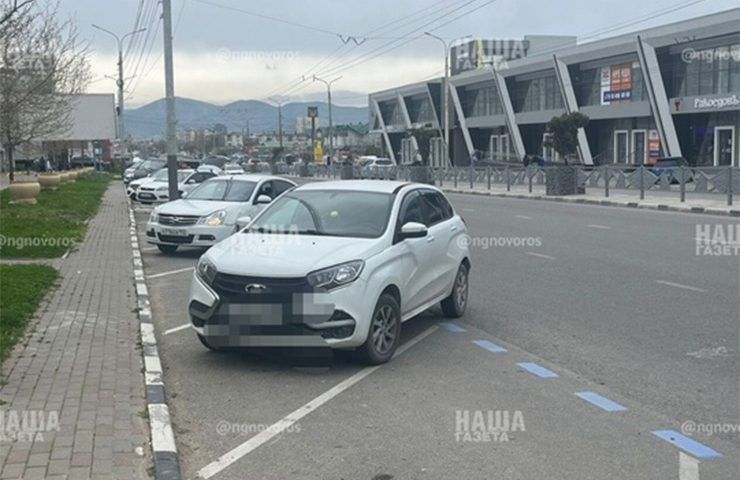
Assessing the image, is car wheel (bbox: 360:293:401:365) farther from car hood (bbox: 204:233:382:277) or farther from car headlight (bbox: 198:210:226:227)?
car headlight (bbox: 198:210:226:227)

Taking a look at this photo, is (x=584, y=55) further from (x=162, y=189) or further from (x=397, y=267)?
(x=397, y=267)

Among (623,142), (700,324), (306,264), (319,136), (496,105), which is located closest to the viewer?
(306,264)

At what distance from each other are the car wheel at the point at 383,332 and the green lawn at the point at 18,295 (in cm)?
316

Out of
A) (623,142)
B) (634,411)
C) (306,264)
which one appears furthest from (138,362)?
(623,142)

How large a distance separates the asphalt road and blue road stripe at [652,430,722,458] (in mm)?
76

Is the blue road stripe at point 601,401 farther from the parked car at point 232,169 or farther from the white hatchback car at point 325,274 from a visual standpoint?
the parked car at point 232,169

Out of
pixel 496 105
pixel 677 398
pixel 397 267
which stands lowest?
pixel 677 398

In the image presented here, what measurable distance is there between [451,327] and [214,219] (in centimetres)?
776

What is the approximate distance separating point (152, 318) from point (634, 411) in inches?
230

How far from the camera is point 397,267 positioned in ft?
26.9
